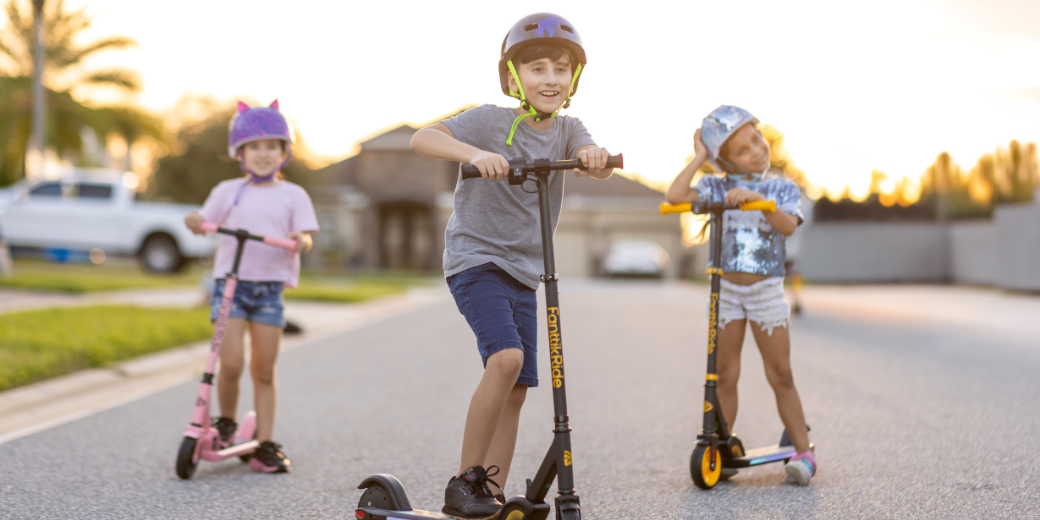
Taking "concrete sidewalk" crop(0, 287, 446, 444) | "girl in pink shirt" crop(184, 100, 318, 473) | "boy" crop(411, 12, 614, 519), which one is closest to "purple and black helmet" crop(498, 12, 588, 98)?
"boy" crop(411, 12, 614, 519)

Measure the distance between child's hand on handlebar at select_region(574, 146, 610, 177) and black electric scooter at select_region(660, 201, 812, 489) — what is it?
1.18 meters

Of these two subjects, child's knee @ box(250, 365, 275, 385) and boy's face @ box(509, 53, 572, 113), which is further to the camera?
child's knee @ box(250, 365, 275, 385)

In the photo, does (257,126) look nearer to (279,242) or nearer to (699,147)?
(279,242)

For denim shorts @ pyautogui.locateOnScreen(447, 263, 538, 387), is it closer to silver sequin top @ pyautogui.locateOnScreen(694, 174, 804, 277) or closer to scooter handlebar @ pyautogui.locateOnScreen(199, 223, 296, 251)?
silver sequin top @ pyautogui.locateOnScreen(694, 174, 804, 277)

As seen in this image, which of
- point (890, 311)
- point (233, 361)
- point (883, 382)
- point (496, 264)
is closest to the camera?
point (496, 264)

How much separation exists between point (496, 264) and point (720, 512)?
4.91ft

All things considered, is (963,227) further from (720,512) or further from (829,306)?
(720,512)

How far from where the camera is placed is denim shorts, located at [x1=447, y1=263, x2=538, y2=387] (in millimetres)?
3270

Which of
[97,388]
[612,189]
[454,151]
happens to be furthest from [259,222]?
[612,189]

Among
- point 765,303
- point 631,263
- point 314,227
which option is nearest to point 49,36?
point 631,263

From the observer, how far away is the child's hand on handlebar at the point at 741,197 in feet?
13.6

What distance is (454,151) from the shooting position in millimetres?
3154

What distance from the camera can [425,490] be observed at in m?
4.31

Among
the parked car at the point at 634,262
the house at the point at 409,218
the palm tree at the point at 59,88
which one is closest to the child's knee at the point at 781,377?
the palm tree at the point at 59,88
